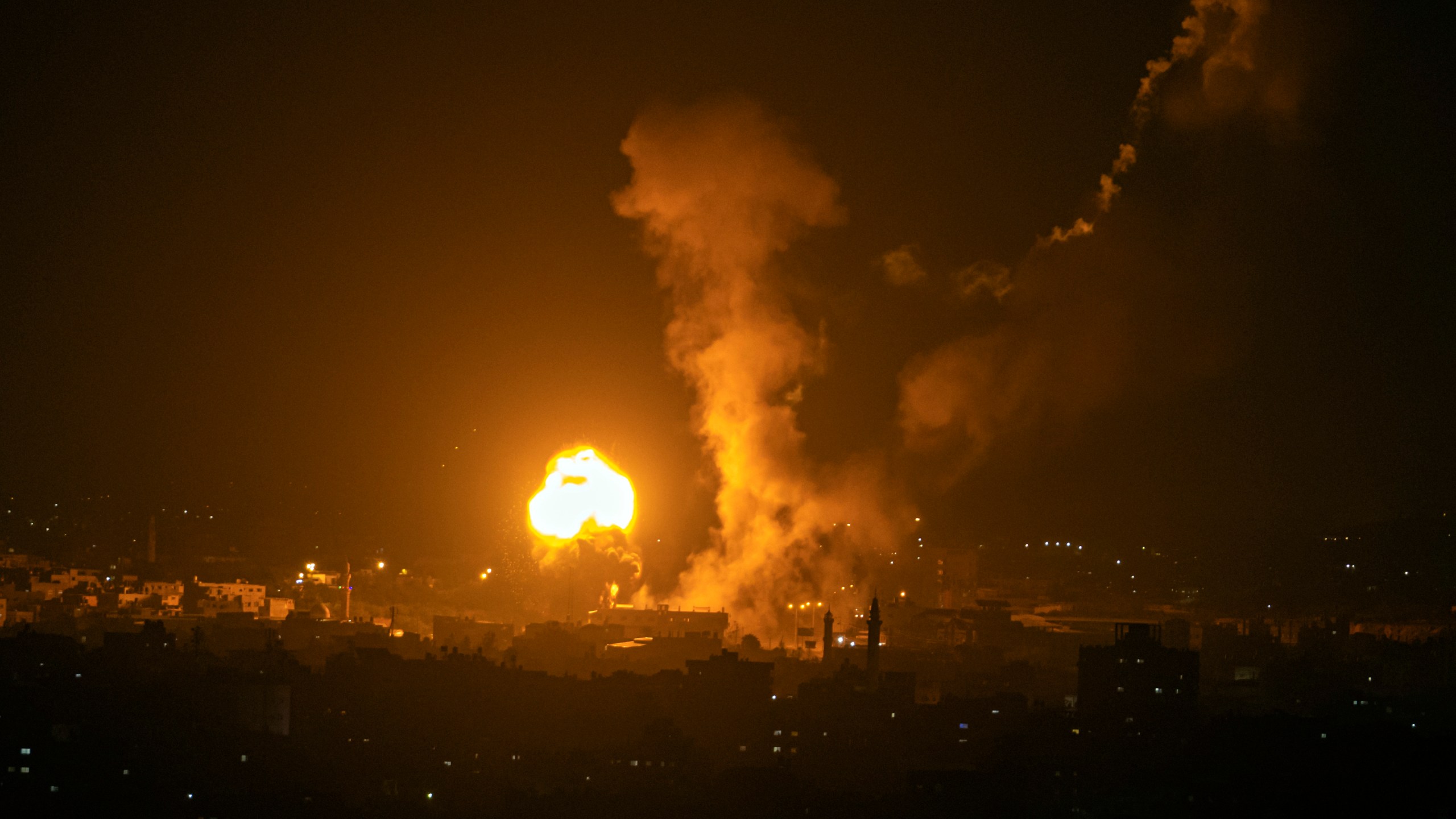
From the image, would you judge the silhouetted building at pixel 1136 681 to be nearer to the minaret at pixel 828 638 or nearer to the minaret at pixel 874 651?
the minaret at pixel 874 651

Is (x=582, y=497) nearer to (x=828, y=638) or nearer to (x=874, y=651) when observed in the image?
(x=828, y=638)

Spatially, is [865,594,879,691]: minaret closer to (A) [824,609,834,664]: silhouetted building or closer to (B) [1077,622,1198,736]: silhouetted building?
(A) [824,609,834,664]: silhouetted building

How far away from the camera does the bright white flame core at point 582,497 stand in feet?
118

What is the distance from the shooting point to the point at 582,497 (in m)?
36.3

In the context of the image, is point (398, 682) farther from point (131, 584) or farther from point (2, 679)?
point (131, 584)

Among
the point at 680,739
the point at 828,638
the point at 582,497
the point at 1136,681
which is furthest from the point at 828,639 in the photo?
the point at 680,739

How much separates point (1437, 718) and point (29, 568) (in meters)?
36.2

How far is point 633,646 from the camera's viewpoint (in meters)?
29.4

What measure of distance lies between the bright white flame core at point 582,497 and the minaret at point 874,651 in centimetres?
969

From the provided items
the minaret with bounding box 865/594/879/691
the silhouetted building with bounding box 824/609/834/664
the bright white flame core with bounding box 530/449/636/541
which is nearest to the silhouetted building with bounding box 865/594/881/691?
the minaret with bounding box 865/594/879/691

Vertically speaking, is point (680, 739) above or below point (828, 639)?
below

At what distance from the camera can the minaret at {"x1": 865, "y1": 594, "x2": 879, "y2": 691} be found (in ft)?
82.4

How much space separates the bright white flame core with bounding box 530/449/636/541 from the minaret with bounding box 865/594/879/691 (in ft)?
31.8

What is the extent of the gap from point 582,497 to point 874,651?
12189mm
